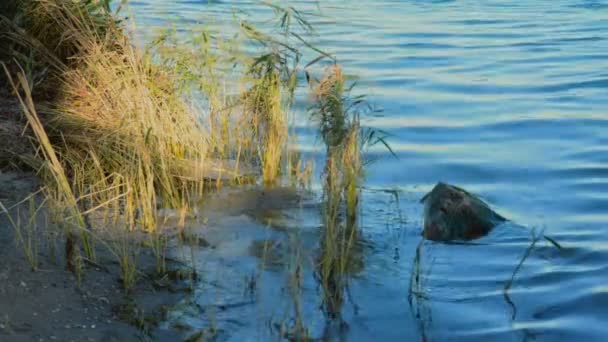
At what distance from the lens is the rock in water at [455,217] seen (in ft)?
18.7

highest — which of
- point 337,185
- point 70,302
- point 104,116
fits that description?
point 104,116

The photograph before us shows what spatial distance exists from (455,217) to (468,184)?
108 cm

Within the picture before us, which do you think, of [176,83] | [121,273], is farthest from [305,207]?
[121,273]

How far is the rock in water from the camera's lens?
5715 millimetres

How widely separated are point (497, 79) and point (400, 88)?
1.07m

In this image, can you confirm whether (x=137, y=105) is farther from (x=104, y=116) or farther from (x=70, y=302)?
(x=70, y=302)

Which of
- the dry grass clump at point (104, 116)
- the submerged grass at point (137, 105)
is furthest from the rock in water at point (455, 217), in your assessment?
the dry grass clump at point (104, 116)

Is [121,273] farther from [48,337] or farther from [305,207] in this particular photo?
[305,207]

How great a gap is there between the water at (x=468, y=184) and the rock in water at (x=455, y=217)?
0.35 feet

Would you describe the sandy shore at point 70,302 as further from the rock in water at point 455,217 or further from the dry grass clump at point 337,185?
the rock in water at point 455,217

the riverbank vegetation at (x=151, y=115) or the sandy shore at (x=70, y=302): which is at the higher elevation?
the riverbank vegetation at (x=151, y=115)

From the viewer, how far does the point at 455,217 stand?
574 centimetres

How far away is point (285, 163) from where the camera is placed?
21.8ft

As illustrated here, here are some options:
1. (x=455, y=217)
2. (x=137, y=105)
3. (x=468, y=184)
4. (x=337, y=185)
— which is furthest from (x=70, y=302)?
(x=468, y=184)
